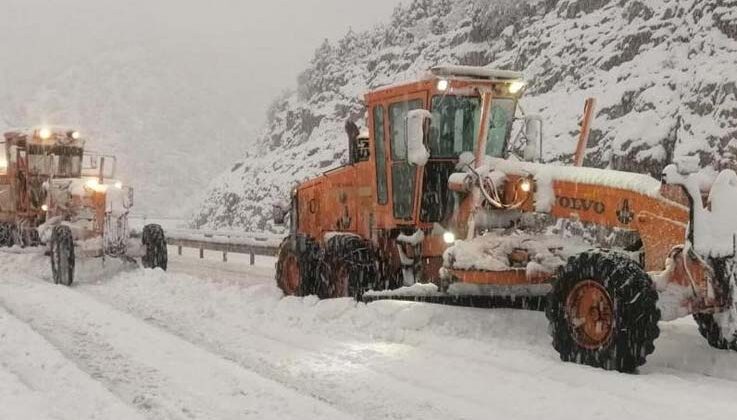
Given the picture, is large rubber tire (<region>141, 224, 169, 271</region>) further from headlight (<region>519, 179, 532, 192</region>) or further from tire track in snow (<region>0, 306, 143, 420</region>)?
headlight (<region>519, 179, 532, 192</region>)

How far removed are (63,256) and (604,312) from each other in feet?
32.6

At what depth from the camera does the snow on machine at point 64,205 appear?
46.8 feet

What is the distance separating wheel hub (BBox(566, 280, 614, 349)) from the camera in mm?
6551

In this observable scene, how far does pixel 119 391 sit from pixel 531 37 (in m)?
23.0

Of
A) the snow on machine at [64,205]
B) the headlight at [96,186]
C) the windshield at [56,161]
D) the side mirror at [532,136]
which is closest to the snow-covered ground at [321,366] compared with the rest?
the side mirror at [532,136]

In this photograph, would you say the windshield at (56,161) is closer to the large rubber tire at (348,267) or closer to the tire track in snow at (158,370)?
the tire track in snow at (158,370)

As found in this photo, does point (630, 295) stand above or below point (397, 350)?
above

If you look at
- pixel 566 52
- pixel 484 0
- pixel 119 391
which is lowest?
pixel 119 391

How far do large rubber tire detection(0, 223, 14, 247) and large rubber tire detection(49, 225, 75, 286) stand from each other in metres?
4.43

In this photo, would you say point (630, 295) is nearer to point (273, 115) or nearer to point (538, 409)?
point (538, 409)

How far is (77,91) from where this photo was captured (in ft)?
311

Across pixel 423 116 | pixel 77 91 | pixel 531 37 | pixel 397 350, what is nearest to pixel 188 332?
pixel 397 350

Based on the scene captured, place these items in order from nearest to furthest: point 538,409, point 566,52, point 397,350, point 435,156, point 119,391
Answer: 1. point 538,409
2. point 119,391
3. point 397,350
4. point 435,156
5. point 566,52

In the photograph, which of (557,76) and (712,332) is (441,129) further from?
(557,76)
